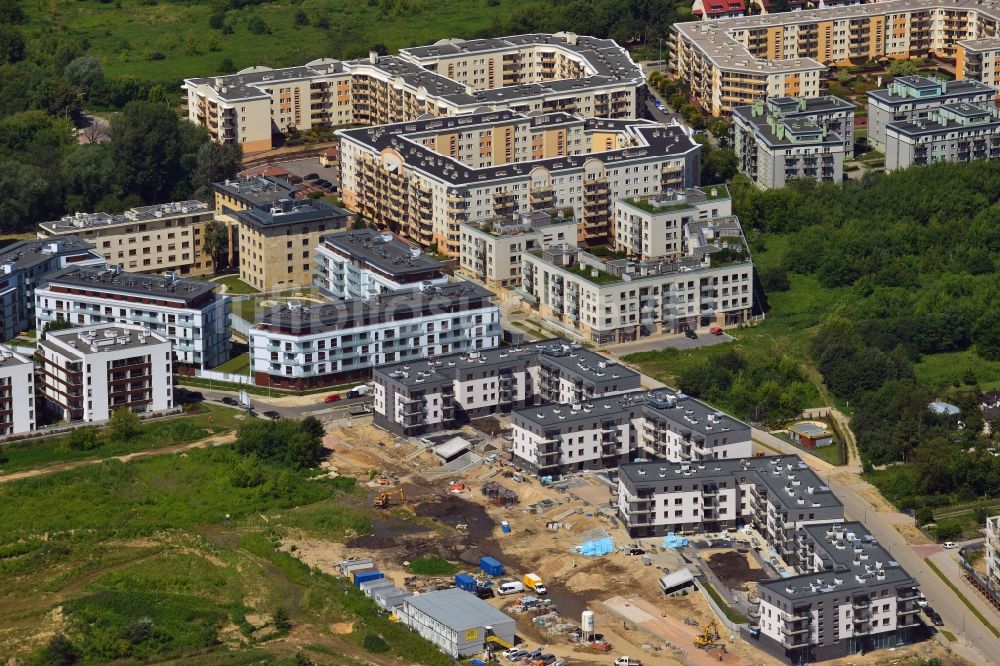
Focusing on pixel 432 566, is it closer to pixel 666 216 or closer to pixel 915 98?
pixel 666 216

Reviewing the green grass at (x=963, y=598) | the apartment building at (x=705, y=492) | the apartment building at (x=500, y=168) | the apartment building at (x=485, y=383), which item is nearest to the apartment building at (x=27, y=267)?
the apartment building at (x=500, y=168)

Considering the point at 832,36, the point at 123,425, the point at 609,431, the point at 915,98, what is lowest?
the point at 123,425

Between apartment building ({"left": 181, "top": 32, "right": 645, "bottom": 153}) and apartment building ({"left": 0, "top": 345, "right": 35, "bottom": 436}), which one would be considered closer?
apartment building ({"left": 0, "top": 345, "right": 35, "bottom": 436})

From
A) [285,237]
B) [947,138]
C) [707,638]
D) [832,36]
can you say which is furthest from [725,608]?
[832,36]

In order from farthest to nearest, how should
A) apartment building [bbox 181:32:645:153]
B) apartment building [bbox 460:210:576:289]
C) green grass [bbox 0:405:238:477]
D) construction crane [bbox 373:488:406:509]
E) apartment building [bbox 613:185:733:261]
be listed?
apartment building [bbox 181:32:645:153] < apartment building [bbox 613:185:733:261] < apartment building [bbox 460:210:576:289] < green grass [bbox 0:405:238:477] < construction crane [bbox 373:488:406:509]

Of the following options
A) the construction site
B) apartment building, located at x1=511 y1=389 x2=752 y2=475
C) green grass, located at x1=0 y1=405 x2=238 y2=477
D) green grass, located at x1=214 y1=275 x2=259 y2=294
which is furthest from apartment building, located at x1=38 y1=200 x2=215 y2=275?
apartment building, located at x1=511 y1=389 x2=752 y2=475

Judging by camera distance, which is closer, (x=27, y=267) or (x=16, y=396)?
(x=16, y=396)

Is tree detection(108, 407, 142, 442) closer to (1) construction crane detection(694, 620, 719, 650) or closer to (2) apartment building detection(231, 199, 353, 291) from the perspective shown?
(2) apartment building detection(231, 199, 353, 291)
